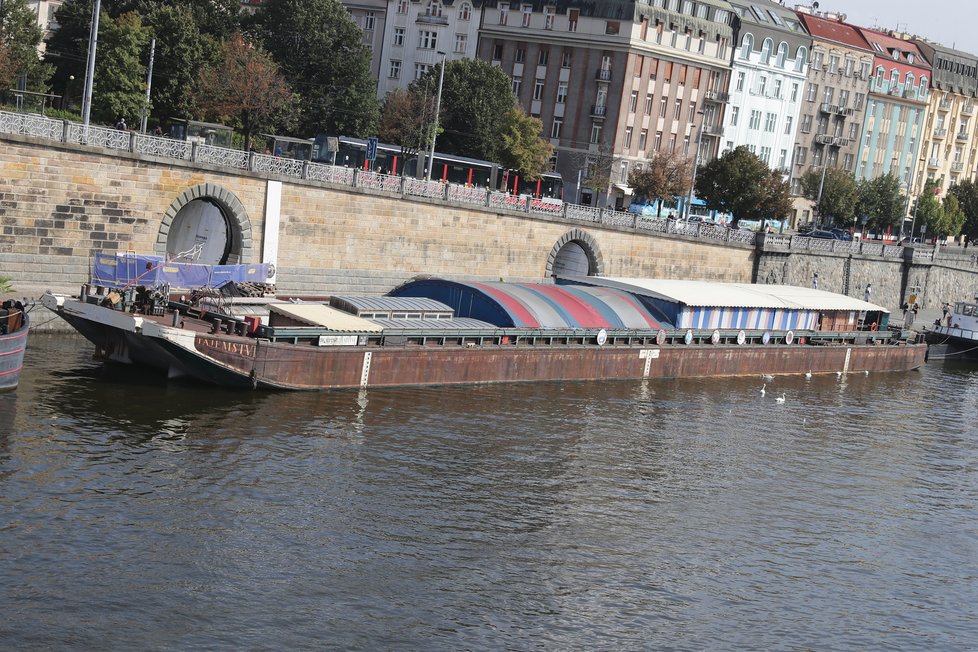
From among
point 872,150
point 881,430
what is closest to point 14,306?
point 881,430

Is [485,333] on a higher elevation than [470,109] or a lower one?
lower

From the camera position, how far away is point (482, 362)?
151 feet

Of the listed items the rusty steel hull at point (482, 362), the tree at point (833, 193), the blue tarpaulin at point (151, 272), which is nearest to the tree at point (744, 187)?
the tree at point (833, 193)

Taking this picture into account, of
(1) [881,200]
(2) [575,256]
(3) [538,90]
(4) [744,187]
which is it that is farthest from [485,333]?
(1) [881,200]

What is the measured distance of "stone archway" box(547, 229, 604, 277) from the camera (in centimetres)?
6647

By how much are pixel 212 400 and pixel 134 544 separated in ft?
39.7

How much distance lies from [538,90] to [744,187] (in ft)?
65.6

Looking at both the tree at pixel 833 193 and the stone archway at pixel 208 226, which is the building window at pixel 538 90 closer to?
the tree at pixel 833 193

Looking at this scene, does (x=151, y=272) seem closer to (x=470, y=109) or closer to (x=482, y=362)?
(x=482, y=362)

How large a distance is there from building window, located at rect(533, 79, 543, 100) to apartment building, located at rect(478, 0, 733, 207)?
78 millimetres

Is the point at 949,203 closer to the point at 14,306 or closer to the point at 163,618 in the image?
the point at 14,306

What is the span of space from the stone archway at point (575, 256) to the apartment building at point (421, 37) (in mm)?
33325

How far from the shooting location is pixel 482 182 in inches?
3238

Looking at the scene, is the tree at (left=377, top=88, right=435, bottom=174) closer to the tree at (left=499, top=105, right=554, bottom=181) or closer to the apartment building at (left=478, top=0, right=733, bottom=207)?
the tree at (left=499, top=105, right=554, bottom=181)
